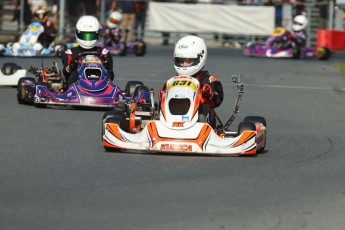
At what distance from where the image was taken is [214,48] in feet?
101

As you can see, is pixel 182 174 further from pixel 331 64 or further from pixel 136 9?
pixel 136 9

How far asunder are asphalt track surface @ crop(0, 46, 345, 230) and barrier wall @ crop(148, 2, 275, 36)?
17670 millimetres

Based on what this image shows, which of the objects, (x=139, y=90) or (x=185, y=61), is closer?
(x=185, y=61)

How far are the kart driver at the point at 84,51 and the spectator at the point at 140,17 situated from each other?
17.2 m

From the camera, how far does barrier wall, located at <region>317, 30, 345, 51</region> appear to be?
101 feet

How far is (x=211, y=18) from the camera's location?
3109cm

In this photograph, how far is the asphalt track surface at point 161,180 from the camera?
6348 mm

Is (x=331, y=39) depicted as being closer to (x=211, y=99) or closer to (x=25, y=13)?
(x=25, y=13)

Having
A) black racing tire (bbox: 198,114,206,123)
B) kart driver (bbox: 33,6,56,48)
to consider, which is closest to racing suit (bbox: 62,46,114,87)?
black racing tire (bbox: 198,114,206,123)

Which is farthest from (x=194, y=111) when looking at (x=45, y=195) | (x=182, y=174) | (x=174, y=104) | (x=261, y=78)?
(x=261, y=78)

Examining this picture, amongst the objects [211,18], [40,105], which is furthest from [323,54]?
[40,105]

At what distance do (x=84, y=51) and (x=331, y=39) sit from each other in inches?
720

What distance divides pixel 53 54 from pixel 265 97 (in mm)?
8538

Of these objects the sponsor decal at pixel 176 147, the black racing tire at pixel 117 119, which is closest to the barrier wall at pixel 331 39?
the black racing tire at pixel 117 119
